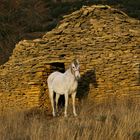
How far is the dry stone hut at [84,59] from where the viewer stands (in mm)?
15617

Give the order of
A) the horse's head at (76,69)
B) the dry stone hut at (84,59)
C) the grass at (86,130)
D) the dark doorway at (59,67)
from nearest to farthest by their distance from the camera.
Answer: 1. the grass at (86,130)
2. the horse's head at (76,69)
3. the dry stone hut at (84,59)
4. the dark doorway at (59,67)

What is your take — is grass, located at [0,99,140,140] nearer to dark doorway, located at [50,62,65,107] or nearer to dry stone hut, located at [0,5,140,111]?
dry stone hut, located at [0,5,140,111]

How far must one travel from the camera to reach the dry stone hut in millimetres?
15617

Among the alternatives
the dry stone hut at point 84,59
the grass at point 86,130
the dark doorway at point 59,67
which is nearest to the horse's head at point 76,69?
the grass at point 86,130

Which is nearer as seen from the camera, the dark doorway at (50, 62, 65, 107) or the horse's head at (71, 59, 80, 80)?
the horse's head at (71, 59, 80, 80)

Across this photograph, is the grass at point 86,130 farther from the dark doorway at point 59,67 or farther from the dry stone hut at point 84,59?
the dark doorway at point 59,67

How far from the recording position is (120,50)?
15984 millimetres

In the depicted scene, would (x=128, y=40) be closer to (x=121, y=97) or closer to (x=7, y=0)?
(x=121, y=97)

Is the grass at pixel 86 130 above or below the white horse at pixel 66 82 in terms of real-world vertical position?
below

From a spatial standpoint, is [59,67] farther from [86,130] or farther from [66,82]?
[86,130]

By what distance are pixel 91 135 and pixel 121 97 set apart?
665cm

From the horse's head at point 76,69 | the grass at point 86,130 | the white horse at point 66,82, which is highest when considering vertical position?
the horse's head at point 76,69

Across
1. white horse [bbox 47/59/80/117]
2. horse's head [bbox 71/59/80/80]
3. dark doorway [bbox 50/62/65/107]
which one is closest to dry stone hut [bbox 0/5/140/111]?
dark doorway [bbox 50/62/65/107]

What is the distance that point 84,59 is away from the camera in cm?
1590
